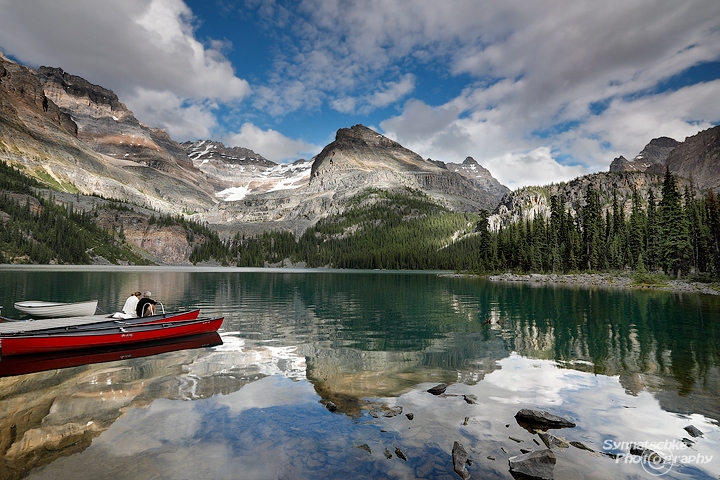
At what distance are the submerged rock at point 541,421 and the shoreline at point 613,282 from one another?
8301 cm

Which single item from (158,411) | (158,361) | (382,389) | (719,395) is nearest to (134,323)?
(158,361)

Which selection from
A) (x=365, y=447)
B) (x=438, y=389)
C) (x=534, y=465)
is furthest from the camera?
(x=438, y=389)

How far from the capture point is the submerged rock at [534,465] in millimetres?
10188

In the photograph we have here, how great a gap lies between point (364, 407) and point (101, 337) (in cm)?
2021

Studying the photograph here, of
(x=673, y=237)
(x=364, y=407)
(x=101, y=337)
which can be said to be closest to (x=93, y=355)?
(x=101, y=337)

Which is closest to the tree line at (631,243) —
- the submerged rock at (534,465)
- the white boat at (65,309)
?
the submerged rock at (534,465)

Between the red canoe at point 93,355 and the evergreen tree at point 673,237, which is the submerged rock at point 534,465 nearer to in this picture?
the red canoe at point 93,355

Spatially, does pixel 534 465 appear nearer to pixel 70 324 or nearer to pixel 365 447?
pixel 365 447

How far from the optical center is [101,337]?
2538 centimetres

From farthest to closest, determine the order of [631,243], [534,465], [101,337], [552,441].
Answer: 1. [631,243]
2. [101,337]
3. [552,441]
4. [534,465]

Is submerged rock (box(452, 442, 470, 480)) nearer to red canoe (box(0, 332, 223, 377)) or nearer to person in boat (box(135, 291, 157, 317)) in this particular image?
red canoe (box(0, 332, 223, 377))

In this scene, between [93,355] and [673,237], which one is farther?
[673,237]

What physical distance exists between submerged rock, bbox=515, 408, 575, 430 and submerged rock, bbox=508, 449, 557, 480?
3281 mm

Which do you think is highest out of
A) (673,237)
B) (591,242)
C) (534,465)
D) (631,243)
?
(591,242)
